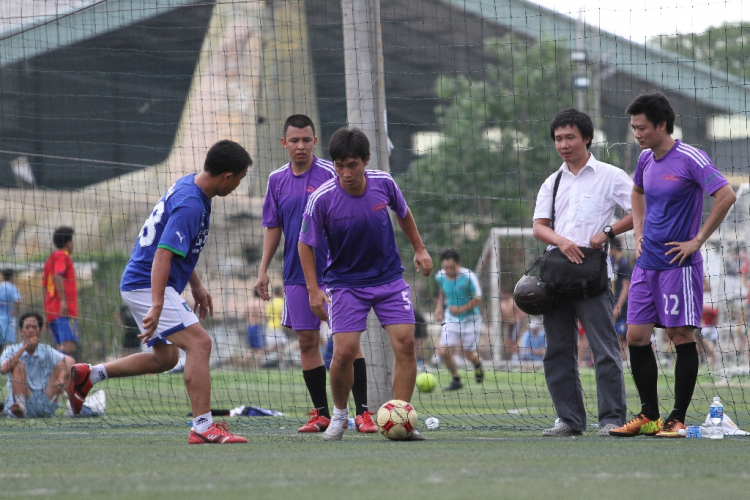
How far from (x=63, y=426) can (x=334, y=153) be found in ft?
13.1

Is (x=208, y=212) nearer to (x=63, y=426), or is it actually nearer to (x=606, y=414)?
(x=606, y=414)

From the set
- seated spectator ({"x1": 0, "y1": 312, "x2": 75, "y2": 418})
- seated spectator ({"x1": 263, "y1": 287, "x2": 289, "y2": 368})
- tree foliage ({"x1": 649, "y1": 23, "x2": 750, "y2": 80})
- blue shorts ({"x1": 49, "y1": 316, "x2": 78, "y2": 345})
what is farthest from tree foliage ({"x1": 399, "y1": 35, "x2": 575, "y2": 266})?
seated spectator ({"x1": 0, "y1": 312, "x2": 75, "y2": 418})

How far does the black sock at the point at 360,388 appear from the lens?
7.54 m

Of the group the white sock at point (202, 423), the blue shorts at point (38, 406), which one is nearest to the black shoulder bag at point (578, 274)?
the white sock at point (202, 423)

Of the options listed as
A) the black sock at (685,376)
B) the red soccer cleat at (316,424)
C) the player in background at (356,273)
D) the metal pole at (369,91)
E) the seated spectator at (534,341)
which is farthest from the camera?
the seated spectator at (534,341)

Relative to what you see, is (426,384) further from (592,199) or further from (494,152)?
(494,152)

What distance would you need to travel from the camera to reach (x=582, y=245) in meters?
6.57

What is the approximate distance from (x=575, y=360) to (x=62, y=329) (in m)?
6.68

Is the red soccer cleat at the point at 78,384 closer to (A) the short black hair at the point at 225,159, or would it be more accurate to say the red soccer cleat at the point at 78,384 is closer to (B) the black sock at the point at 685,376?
(A) the short black hair at the point at 225,159

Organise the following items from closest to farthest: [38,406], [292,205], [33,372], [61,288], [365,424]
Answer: [365,424], [292,205], [38,406], [33,372], [61,288]

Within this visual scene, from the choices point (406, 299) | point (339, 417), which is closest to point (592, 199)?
point (406, 299)

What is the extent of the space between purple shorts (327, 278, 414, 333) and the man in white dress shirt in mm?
1023

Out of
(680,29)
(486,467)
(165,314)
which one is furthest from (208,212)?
(680,29)

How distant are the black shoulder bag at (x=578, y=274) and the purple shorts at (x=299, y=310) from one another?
176 centimetres
